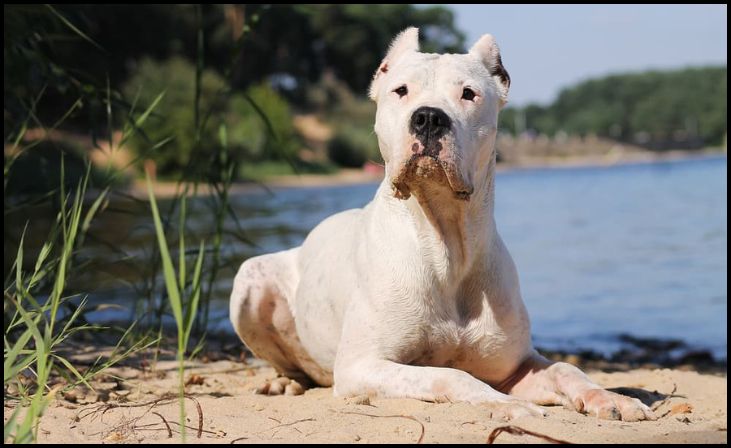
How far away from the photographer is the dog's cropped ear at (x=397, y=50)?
13.9 ft

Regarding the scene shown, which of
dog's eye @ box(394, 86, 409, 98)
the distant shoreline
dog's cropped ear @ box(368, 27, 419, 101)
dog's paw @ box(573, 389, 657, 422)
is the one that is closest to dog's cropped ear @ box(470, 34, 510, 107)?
dog's cropped ear @ box(368, 27, 419, 101)

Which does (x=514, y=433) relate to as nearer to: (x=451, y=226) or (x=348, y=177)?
(x=451, y=226)

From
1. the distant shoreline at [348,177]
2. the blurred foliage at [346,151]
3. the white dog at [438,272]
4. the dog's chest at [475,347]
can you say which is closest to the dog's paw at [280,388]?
the white dog at [438,272]

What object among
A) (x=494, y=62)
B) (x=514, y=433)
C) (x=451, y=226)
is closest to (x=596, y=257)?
(x=494, y=62)

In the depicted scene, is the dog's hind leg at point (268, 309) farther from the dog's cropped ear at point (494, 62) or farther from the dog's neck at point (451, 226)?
the dog's cropped ear at point (494, 62)

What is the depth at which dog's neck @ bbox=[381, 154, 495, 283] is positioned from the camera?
4004 millimetres

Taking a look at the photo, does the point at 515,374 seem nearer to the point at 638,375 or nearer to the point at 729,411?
the point at 729,411

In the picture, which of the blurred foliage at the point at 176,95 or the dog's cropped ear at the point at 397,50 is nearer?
the dog's cropped ear at the point at 397,50

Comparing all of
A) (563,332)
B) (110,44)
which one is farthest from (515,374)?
(110,44)

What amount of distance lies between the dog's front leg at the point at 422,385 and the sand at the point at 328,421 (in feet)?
0.20

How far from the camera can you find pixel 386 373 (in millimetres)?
3865

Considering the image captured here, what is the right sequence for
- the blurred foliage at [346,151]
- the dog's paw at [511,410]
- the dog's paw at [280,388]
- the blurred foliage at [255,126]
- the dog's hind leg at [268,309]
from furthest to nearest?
the blurred foliage at [346,151], the blurred foliage at [255,126], the dog's hind leg at [268,309], the dog's paw at [280,388], the dog's paw at [511,410]

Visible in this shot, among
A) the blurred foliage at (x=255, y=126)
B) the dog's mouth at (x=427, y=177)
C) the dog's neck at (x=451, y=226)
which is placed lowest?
the blurred foliage at (x=255, y=126)

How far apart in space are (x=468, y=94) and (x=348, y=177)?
4057cm
